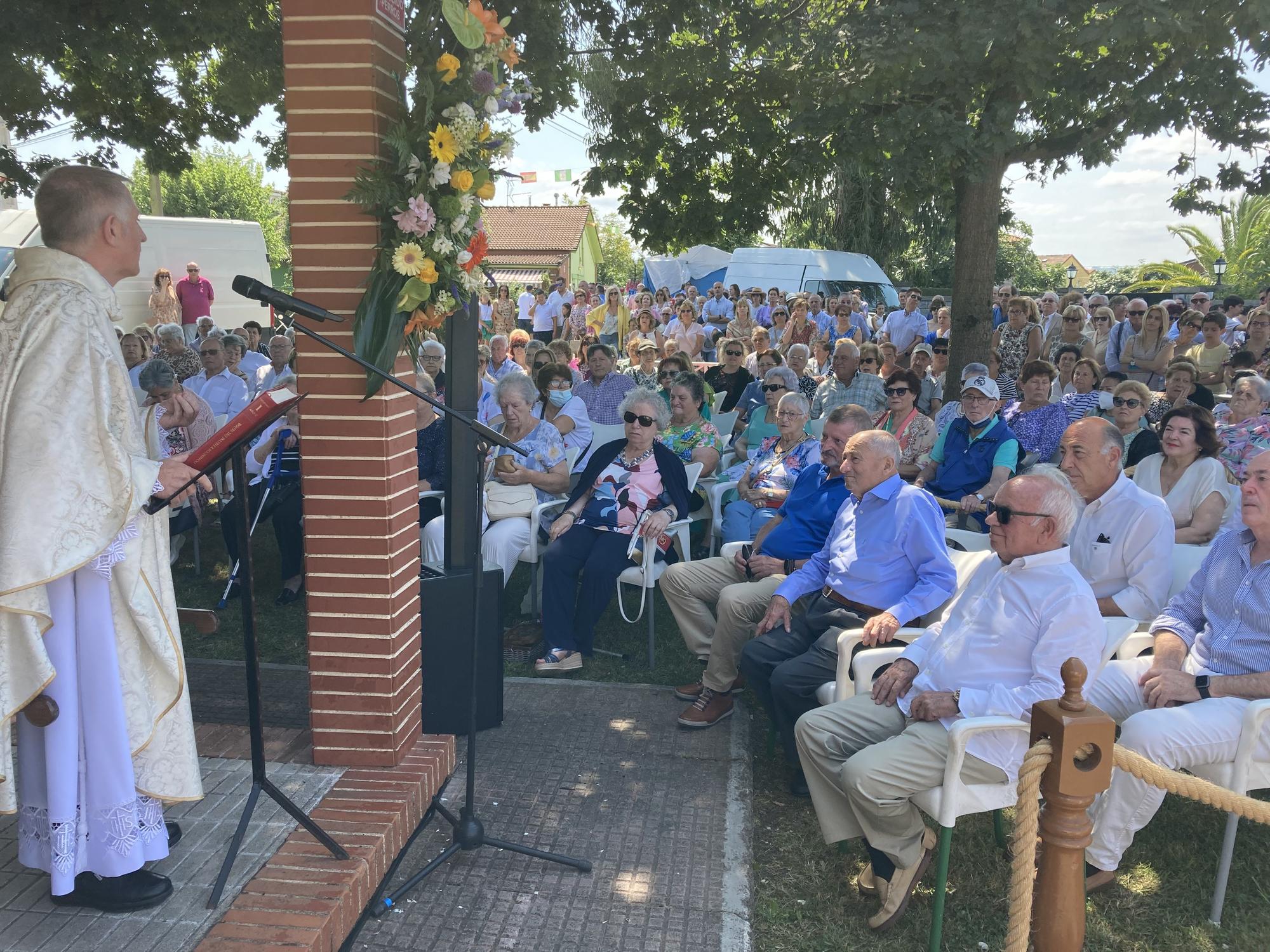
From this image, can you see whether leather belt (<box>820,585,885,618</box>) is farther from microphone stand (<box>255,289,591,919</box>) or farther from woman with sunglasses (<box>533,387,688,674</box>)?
microphone stand (<box>255,289,591,919</box>)

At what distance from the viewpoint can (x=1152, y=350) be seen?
390 inches

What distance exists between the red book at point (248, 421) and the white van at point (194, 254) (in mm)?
14161

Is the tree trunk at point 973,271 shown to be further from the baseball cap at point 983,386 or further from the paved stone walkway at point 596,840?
the paved stone walkway at point 596,840

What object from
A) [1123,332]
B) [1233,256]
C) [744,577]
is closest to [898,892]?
[744,577]

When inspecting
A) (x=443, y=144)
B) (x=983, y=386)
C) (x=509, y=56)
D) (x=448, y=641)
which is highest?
(x=509, y=56)

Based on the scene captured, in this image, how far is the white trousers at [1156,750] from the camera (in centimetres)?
319

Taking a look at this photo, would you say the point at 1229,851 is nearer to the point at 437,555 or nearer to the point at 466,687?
the point at 466,687

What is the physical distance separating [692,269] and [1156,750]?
27.0m

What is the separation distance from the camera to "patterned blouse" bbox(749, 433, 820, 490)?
5785mm

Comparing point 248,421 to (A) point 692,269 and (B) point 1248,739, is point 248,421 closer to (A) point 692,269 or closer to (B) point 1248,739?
(B) point 1248,739

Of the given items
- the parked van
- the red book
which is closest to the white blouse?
the red book

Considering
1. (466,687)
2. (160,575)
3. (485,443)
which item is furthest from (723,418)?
(160,575)

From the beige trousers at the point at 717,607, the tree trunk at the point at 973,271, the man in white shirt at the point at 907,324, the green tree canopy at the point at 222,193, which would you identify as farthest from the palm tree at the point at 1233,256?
the green tree canopy at the point at 222,193

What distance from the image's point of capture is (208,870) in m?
Answer: 2.88
